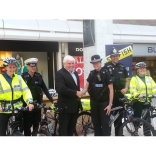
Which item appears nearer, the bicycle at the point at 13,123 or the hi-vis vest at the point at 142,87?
the bicycle at the point at 13,123

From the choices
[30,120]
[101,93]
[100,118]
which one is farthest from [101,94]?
[30,120]

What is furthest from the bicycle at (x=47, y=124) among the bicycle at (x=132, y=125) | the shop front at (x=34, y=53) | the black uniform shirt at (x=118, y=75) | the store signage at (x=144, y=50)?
the store signage at (x=144, y=50)

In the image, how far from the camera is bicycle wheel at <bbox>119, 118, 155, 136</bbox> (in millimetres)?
3901

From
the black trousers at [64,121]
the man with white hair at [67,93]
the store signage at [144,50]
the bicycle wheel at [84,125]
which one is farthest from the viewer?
the store signage at [144,50]

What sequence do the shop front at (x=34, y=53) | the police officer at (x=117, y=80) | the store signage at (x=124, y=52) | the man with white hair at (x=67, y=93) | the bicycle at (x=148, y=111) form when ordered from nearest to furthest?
1. the man with white hair at (x=67, y=93)
2. the bicycle at (x=148, y=111)
3. the police officer at (x=117, y=80)
4. the store signage at (x=124, y=52)
5. the shop front at (x=34, y=53)

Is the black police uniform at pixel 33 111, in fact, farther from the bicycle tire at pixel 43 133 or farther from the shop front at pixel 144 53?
the shop front at pixel 144 53

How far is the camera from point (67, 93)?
11.6 feet

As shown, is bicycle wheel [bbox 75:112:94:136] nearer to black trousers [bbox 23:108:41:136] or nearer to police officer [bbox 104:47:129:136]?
police officer [bbox 104:47:129:136]

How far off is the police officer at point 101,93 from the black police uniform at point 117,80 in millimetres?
566

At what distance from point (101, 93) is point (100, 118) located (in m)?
0.51

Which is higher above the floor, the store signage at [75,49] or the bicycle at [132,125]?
the store signage at [75,49]

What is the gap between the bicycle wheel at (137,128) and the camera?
390 centimetres

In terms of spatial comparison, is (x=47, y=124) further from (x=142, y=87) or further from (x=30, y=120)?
(x=142, y=87)

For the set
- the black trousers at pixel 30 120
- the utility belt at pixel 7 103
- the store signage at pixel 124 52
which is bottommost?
the black trousers at pixel 30 120
